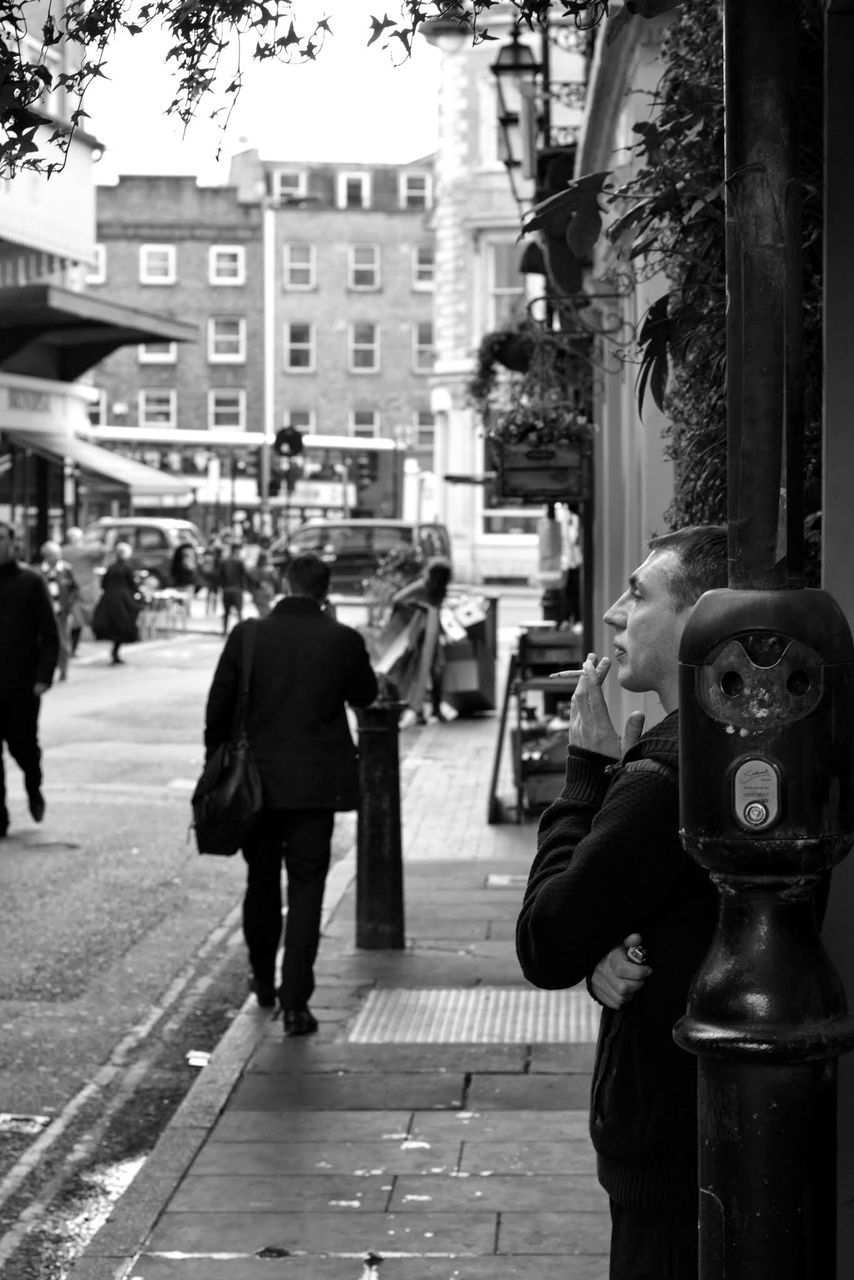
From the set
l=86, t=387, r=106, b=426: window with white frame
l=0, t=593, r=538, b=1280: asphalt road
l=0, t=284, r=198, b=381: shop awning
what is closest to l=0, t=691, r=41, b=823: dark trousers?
l=0, t=593, r=538, b=1280: asphalt road

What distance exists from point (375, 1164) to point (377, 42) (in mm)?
3578

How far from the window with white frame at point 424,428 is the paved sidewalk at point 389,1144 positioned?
68396 millimetres

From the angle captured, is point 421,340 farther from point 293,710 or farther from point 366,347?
point 293,710

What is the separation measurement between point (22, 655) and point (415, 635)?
26.6 ft

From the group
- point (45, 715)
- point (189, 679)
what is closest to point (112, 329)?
point (189, 679)

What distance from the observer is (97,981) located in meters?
8.91

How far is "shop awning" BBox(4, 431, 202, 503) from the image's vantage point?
119 feet

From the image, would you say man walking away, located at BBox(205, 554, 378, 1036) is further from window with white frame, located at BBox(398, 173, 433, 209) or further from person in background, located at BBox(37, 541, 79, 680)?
window with white frame, located at BBox(398, 173, 433, 209)

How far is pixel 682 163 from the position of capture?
4820 millimetres

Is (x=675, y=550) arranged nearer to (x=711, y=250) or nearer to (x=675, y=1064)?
(x=675, y=1064)

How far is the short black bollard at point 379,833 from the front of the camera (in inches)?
359

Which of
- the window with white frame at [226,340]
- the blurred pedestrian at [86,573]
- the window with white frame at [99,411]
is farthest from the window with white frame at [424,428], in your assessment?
the blurred pedestrian at [86,573]

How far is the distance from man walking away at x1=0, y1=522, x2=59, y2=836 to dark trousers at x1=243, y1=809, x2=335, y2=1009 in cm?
491

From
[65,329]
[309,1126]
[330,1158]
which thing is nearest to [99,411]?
[65,329]
